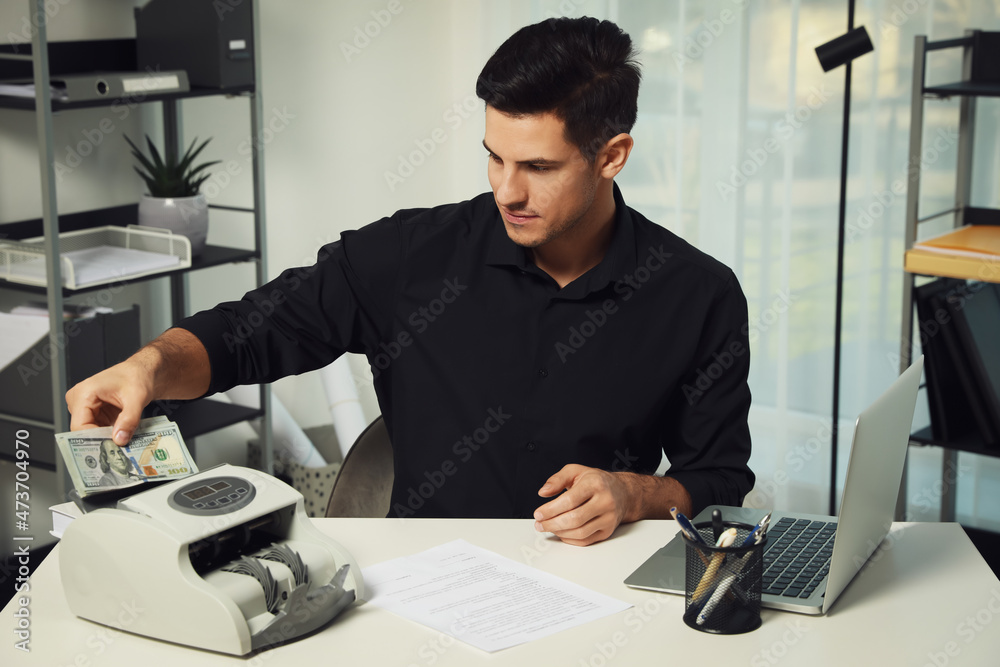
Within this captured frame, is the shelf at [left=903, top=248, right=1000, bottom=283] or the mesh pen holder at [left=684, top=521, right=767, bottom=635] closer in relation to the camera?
the mesh pen holder at [left=684, top=521, right=767, bottom=635]

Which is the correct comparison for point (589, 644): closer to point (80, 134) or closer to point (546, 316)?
point (546, 316)

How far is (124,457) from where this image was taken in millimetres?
1222

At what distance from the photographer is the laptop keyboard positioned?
128cm

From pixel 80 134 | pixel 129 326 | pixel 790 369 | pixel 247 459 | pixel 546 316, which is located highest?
pixel 80 134

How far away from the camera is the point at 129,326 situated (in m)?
2.71

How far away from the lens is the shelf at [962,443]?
8.74 feet

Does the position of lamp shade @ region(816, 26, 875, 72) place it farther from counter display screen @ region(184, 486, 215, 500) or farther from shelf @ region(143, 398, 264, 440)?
counter display screen @ region(184, 486, 215, 500)

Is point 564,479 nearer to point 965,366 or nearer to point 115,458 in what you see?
point 115,458

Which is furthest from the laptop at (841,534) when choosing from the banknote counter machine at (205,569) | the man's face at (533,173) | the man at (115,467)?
the man at (115,467)

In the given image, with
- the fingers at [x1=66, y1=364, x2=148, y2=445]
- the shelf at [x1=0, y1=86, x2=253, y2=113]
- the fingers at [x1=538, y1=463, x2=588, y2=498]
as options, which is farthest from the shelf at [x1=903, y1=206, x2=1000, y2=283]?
the fingers at [x1=66, y1=364, x2=148, y2=445]

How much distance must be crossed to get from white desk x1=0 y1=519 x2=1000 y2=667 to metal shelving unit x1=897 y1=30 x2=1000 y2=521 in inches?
52.5

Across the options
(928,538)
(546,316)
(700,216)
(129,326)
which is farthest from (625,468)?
(700,216)

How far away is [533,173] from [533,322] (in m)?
0.26

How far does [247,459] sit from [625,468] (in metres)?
1.88
